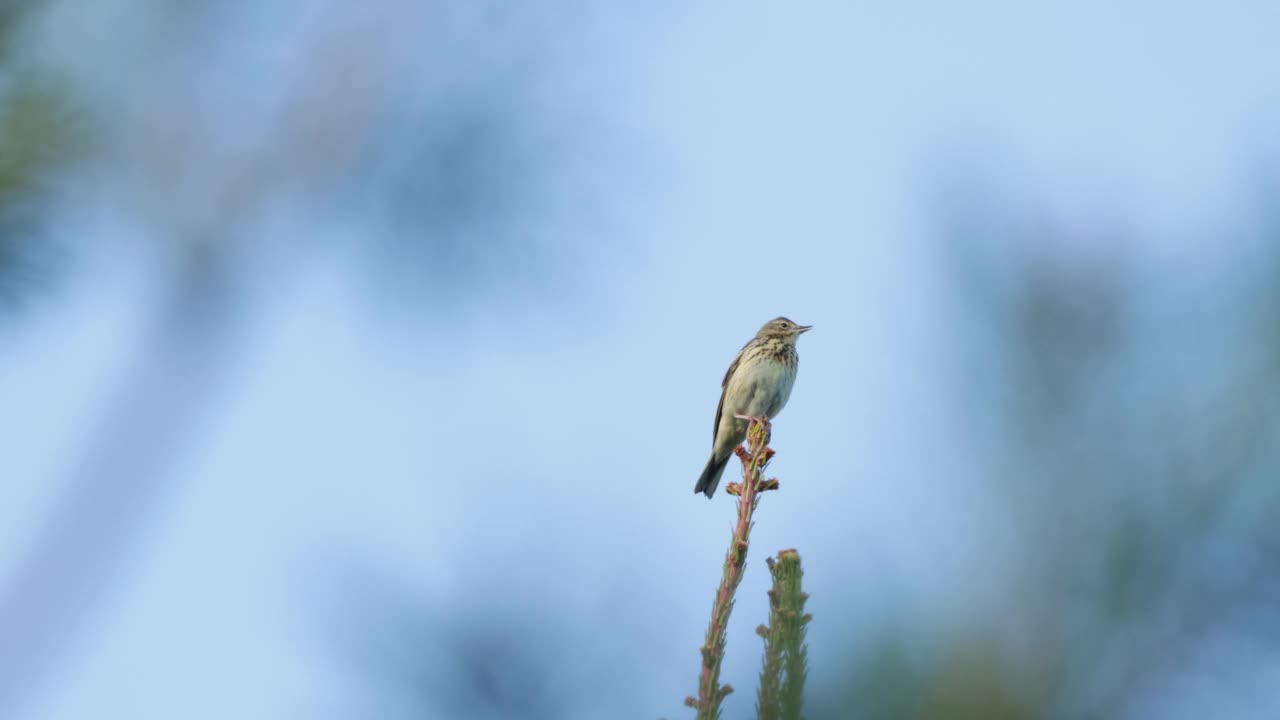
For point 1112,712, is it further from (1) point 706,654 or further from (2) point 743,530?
(2) point 743,530

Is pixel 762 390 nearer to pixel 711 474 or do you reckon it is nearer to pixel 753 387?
pixel 753 387

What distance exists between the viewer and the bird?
912 centimetres

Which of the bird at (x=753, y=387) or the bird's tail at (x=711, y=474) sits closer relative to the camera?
the bird at (x=753, y=387)

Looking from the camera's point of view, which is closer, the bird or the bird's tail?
the bird

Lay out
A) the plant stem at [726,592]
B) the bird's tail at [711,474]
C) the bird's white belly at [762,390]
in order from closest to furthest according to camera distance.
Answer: the plant stem at [726,592], the bird's white belly at [762,390], the bird's tail at [711,474]

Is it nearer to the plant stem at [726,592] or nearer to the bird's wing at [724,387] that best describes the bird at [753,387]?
the bird's wing at [724,387]

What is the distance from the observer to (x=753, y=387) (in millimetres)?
9148

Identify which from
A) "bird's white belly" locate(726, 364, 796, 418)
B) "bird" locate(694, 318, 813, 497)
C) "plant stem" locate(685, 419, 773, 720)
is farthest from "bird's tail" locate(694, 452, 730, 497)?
"plant stem" locate(685, 419, 773, 720)

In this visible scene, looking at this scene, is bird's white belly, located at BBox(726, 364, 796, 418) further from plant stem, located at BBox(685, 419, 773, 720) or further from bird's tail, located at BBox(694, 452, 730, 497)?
plant stem, located at BBox(685, 419, 773, 720)

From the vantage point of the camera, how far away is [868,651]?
216 centimetres

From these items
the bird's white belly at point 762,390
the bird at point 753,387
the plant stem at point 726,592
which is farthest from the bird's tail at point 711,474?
the plant stem at point 726,592

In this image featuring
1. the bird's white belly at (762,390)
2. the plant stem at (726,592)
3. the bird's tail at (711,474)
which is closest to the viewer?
the plant stem at (726,592)

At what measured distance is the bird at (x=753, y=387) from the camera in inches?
359

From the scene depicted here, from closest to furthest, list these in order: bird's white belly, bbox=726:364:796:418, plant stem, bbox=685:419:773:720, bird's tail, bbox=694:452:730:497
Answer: plant stem, bbox=685:419:773:720
bird's white belly, bbox=726:364:796:418
bird's tail, bbox=694:452:730:497
